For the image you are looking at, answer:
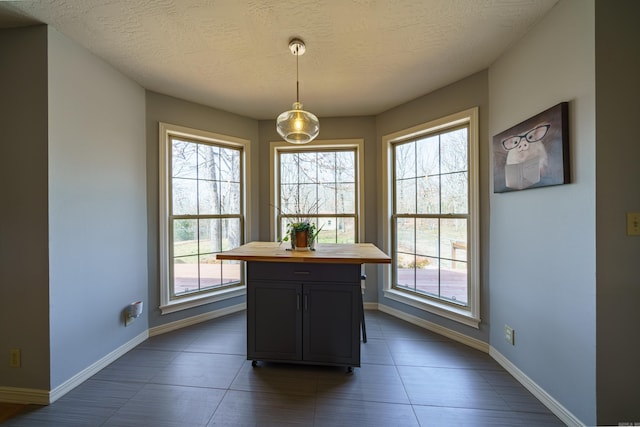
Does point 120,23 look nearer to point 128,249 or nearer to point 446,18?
point 128,249

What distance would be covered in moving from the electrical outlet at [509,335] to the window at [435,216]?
27 centimetres


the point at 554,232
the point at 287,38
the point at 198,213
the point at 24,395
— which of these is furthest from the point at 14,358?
the point at 554,232

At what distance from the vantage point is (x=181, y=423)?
1.50 m

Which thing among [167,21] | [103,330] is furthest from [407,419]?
[167,21]

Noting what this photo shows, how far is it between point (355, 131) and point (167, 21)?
2.17 m

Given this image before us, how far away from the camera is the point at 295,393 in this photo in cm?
175

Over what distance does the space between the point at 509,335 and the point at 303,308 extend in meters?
1.65

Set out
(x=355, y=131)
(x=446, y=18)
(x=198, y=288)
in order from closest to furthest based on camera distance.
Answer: (x=446, y=18) < (x=198, y=288) < (x=355, y=131)

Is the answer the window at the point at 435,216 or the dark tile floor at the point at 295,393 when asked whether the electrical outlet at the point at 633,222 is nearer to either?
the window at the point at 435,216

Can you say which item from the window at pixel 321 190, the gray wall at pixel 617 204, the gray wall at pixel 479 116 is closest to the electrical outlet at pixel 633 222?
the gray wall at pixel 617 204

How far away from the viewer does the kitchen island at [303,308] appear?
6.24 ft

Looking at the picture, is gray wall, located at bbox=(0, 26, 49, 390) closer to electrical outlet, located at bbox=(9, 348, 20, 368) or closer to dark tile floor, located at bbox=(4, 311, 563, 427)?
electrical outlet, located at bbox=(9, 348, 20, 368)

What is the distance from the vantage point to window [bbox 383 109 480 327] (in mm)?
2398

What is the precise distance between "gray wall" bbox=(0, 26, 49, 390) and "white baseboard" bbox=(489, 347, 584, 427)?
130 inches
